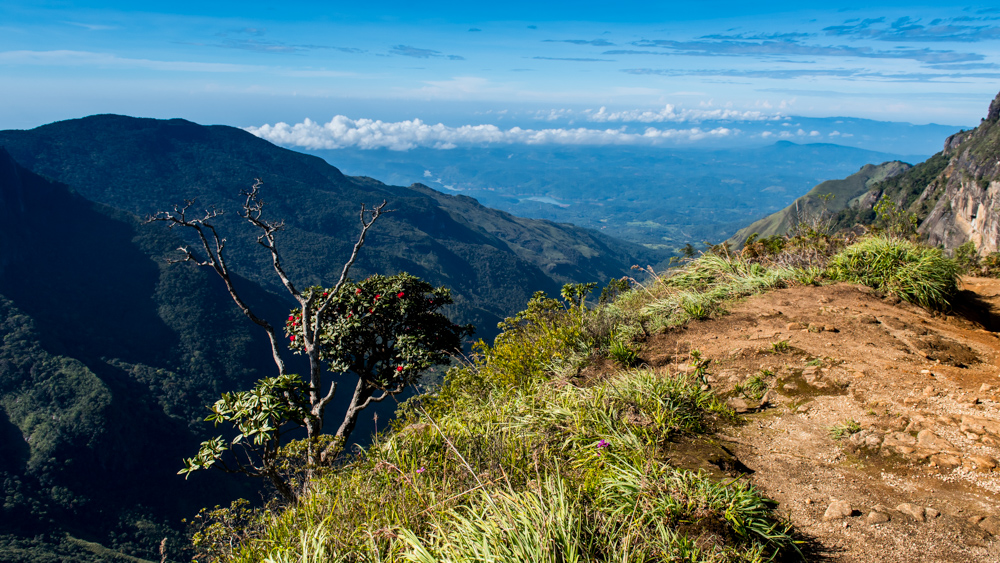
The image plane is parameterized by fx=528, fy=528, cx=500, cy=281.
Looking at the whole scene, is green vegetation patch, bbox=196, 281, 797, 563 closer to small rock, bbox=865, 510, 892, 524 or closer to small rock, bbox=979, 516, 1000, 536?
small rock, bbox=865, 510, 892, 524

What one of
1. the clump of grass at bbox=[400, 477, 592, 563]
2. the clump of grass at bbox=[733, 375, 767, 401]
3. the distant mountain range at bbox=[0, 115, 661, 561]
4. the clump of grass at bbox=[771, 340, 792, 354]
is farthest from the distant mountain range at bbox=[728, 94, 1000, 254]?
the distant mountain range at bbox=[0, 115, 661, 561]

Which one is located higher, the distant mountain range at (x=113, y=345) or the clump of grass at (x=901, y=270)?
the clump of grass at (x=901, y=270)

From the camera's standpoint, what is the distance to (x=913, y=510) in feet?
10.9

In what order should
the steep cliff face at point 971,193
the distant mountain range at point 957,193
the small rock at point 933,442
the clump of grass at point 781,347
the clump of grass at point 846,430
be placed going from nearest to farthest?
the small rock at point 933,442
the clump of grass at point 846,430
the clump of grass at point 781,347
the steep cliff face at point 971,193
the distant mountain range at point 957,193

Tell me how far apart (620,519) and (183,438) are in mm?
96428

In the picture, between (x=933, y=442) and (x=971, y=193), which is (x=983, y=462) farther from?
(x=971, y=193)

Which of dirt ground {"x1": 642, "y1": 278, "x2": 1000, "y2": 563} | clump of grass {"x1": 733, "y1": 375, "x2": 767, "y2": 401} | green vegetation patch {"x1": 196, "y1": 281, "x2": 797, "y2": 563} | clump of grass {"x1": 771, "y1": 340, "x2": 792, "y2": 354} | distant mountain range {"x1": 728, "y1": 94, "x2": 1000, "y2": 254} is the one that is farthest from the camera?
distant mountain range {"x1": 728, "y1": 94, "x2": 1000, "y2": 254}

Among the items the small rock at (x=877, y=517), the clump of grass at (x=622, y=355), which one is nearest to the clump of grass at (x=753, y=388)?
the clump of grass at (x=622, y=355)

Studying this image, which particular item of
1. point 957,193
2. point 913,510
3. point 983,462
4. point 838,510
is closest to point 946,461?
point 983,462

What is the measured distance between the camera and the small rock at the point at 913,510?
10.7 feet

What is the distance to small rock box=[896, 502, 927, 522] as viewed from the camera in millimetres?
3264

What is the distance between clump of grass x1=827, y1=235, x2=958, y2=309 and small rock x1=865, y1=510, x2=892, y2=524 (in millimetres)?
4766

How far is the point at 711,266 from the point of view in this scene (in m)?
8.80

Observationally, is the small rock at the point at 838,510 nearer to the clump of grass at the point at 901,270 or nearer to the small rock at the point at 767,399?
the small rock at the point at 767,399
